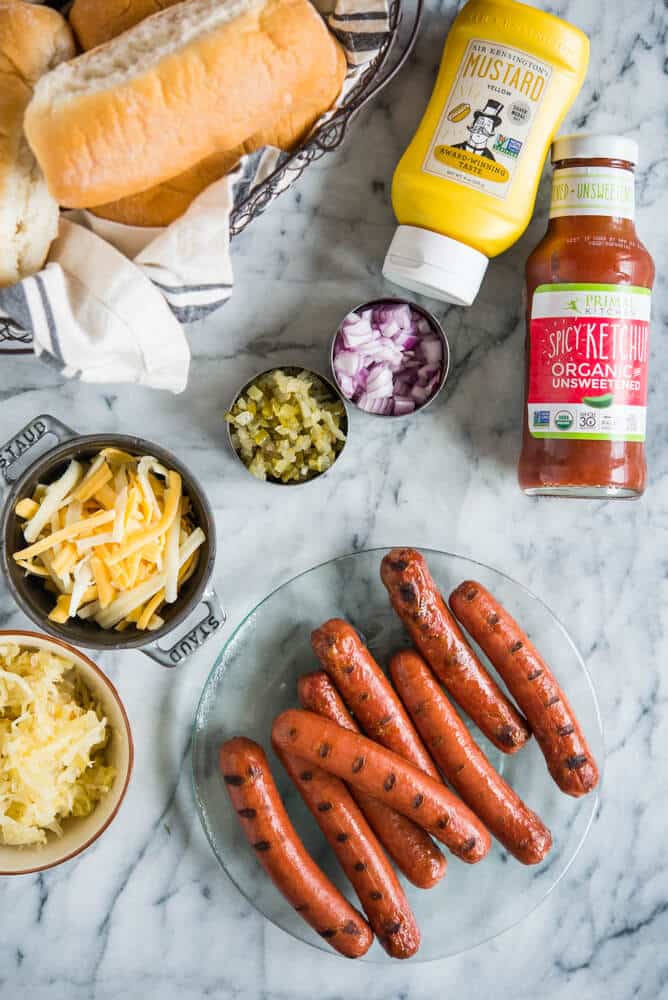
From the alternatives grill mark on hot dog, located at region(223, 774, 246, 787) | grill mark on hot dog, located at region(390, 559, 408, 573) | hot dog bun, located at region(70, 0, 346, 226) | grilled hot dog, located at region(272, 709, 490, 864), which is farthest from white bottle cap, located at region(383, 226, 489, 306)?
grill mark on hot dog, located at region(223, 774, 246, 787)

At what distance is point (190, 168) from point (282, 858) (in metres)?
0.93

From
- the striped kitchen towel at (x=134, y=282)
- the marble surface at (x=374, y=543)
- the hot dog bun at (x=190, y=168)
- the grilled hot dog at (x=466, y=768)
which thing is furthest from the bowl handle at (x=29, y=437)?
the grilled hot dog at (x=466, y=768)

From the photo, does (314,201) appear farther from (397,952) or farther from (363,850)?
(397,952)

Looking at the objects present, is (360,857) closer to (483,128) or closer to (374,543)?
(374,543)

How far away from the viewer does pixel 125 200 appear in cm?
111

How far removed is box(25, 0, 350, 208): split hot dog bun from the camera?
996mm

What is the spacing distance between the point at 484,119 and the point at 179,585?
755 millimetres

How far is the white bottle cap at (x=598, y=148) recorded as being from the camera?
1.24 metres

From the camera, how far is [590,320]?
1256 mm

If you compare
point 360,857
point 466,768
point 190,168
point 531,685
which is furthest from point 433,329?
point 360,857

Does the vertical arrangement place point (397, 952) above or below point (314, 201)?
below

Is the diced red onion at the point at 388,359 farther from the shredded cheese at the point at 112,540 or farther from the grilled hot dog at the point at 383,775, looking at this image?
the grilled hot dog at the point at 383,775

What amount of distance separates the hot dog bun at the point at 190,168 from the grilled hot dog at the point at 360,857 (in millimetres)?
760

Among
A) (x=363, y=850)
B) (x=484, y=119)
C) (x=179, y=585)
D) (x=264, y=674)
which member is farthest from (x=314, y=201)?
A: (x=363, y=850)
